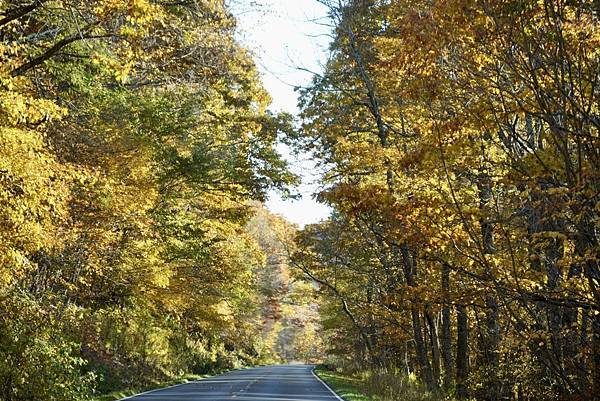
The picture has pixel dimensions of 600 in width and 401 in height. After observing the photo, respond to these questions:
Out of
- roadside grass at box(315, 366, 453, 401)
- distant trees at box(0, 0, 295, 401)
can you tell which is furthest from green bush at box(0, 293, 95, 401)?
roadside grass at box(315, 366, 453, 401)

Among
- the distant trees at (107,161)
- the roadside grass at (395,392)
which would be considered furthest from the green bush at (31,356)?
the roadside grass at (395,392)

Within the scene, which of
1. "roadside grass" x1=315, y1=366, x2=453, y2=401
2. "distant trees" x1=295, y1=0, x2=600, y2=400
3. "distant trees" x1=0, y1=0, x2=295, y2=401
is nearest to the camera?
"distant trees" x1=295, y1=0, x2=600, y2=400

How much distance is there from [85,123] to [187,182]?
4913 mm

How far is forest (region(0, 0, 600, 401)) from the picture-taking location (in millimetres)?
6672

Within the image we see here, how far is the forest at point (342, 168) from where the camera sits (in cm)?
667

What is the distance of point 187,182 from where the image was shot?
63.6ft

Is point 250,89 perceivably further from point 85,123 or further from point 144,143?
point 85,123

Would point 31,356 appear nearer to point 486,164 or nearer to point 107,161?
point 107,161

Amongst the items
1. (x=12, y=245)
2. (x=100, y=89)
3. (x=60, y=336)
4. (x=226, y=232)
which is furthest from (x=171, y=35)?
(x=226, y=232)

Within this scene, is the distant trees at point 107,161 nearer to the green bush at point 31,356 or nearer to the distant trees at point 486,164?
the green bush at point 31,356

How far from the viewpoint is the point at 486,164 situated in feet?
37.0

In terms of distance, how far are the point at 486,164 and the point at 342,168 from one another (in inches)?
218

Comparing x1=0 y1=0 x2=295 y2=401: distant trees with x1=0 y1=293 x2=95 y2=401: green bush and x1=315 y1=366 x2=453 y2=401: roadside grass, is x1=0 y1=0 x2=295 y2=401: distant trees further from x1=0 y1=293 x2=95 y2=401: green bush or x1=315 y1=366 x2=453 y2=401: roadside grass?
x1=315 y1=366 x2=453 y2=401: roadside grass

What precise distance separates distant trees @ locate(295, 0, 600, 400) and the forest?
0.20ft
